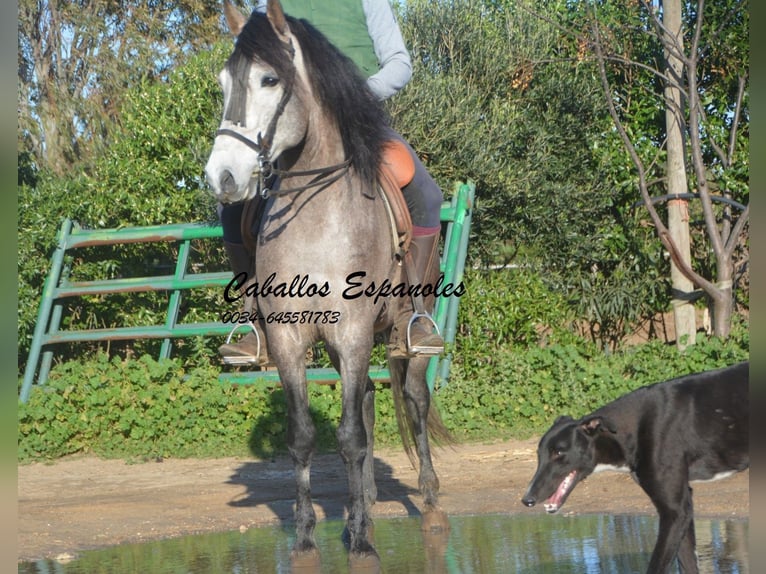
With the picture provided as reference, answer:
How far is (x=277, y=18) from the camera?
18.6ft

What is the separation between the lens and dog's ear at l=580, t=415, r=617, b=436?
5.42 meters

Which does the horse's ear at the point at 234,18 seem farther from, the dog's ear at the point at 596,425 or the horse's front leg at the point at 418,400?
the dog's ear at the point at 596,425

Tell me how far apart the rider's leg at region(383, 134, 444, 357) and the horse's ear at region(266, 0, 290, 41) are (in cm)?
112

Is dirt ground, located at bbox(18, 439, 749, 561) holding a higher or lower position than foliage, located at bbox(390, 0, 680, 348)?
lower

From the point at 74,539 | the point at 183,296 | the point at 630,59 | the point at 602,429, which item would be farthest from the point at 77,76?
the point at 602,429

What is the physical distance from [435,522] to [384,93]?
9.36ft

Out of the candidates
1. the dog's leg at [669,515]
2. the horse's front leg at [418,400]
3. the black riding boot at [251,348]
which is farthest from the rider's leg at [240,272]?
the dog's leg at [669,515]

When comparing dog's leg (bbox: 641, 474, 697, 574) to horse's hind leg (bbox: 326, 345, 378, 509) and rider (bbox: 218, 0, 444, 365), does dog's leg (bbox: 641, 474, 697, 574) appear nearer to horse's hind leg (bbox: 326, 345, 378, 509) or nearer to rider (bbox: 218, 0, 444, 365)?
rider (bbox: 218, 0, 444, 365)

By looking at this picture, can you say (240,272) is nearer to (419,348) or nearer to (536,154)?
(419,348)

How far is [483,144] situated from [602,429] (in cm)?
813

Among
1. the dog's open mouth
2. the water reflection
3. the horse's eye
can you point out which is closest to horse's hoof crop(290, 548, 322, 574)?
the water reflection

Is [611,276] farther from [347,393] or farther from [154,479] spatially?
[347,393]

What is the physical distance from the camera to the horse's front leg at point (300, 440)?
5.94 m

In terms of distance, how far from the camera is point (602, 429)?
17.9ft
